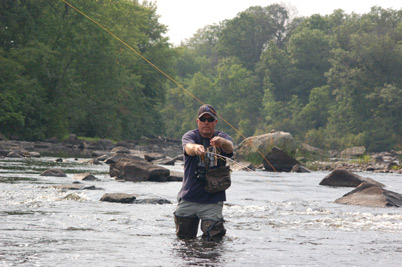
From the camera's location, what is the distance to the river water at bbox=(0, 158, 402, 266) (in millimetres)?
5961

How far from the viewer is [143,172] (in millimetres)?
15781

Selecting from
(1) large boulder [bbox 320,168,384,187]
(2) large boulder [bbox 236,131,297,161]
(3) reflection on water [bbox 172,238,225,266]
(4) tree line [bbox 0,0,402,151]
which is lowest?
(3) reflection on water [bbox 172,238,225,266]

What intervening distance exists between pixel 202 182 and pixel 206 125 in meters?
0.62

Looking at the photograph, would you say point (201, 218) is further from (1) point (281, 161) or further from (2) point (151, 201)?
(1) point (281, 161)

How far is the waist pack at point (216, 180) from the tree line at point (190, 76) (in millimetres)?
29952

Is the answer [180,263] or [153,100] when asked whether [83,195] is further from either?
[153,100]

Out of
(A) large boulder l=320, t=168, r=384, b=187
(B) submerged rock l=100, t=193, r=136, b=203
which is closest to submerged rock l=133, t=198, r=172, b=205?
(B) submerged rock l=100, t=193, r=136, b=203

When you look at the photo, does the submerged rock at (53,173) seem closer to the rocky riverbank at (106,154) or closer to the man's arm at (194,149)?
the rocky riverbank at (106,154)

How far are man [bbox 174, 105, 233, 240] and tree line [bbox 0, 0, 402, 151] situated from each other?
2962cm

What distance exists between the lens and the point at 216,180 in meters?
6.54

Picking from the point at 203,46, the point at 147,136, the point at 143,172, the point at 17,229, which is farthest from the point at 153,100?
the point at 203,46

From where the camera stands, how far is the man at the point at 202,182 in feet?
21.6

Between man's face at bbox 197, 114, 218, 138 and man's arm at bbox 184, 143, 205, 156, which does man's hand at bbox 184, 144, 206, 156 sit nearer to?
man's arm at bbox 184, 143, 205, 156

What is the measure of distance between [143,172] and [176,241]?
8.89m
